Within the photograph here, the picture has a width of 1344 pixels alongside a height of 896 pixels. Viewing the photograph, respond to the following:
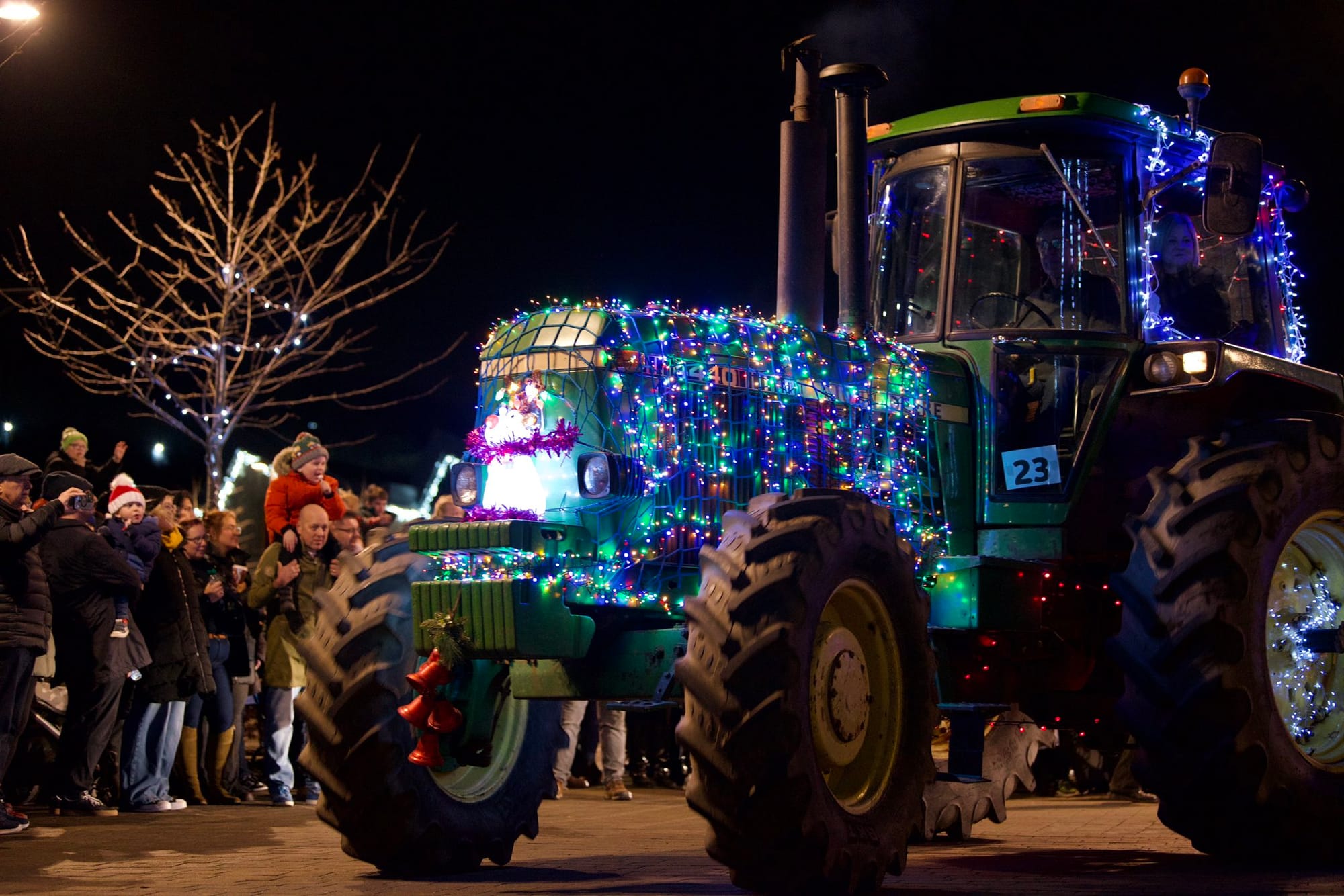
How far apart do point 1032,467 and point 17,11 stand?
7.43m

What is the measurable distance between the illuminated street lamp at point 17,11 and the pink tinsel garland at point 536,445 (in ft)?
19.0

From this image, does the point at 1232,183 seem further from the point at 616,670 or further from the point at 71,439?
the point at 71,439

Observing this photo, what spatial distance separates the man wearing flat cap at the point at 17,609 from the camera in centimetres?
968

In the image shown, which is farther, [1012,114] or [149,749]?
[149,749]

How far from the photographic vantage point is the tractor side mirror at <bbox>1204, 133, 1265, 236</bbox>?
7.91m

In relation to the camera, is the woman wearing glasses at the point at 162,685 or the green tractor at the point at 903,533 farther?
the woman wearing glasses at the point at 162,685

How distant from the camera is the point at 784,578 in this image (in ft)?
20.6

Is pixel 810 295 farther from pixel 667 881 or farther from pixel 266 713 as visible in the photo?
pixel 266 713

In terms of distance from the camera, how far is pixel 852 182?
Answer: 28.2 ft

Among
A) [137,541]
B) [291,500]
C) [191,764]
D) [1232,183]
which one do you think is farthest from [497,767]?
[291,500]

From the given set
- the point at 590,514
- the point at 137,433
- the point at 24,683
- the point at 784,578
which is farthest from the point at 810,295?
the point at 137,433

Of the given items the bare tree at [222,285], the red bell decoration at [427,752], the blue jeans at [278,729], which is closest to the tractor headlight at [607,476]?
the red bell decoration at [427,752]

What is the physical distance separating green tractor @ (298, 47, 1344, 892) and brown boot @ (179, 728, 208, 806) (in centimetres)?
466

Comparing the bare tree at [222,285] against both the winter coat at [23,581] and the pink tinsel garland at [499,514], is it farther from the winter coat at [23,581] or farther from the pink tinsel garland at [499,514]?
the pink tinsel garland at [499,514]
